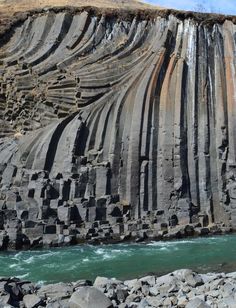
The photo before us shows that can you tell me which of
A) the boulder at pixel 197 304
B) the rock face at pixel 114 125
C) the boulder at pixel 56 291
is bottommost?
the boulder at pixel 197 304

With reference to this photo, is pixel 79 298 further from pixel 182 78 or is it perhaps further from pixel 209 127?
pixel 182 78

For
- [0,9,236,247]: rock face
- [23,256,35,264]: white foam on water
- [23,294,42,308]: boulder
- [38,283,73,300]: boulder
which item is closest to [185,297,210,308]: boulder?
[38,283,73,300]: boulder

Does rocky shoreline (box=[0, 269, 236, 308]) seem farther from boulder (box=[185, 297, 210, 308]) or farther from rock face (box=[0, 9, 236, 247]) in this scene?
rock face (box=[0, 9, 236, 247])

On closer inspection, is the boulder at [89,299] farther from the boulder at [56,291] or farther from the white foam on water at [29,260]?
the white foam on water at [29,260]

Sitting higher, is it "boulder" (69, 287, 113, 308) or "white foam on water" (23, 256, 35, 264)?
"white foam on water" (23, 256, 35, 264)

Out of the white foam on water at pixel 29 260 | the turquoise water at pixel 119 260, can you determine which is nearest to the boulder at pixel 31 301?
the turquoise water at pixel 119 260
